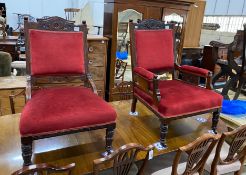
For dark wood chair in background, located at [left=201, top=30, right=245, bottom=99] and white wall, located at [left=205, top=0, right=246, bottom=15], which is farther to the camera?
white wall, located at [left=205, top=0, right=246, bottom=15]

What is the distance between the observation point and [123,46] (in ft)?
9.82

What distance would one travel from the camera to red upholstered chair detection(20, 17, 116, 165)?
1278 mm

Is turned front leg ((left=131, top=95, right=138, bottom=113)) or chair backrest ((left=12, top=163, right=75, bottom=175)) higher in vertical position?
chair backrest ((left=12, top=163, right=75, bottom=175))

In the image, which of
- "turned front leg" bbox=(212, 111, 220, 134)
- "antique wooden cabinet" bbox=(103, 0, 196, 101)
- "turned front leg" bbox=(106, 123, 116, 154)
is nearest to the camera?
"turned front leg" bbox=(106, 123, 116, 154)

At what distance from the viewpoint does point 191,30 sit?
14.4ft

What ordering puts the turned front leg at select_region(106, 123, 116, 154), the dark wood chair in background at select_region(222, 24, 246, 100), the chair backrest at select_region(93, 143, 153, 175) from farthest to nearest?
the dark wood chair in background at select_region(222, 24, 246, 100)
the turned front leg at select_region(106, 123, 116, 154)
the chair backrest at select_region(93, 143, 153, 175)

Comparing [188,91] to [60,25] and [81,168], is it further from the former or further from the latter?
[60,25]

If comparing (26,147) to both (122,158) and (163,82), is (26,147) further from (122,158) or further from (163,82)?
(163,82)

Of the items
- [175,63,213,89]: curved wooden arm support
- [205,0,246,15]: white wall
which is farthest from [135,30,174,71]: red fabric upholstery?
[205,0,246,15]: white wall

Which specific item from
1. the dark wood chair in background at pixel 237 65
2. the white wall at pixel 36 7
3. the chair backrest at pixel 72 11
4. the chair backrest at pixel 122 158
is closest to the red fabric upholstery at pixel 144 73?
the chair backrest at pixel 122 158

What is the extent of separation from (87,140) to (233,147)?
1.01 m

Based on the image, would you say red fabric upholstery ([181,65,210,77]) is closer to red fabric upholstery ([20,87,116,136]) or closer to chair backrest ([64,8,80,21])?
red fabric upholstery ([20,87,116,136])

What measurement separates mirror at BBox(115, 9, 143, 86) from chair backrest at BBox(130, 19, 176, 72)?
2.16ft

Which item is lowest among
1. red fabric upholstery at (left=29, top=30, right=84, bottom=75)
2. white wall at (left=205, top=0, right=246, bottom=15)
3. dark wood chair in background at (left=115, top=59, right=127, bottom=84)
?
dark wood chair in background at (left=115, top=59, right=127, bottom=84)
